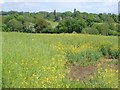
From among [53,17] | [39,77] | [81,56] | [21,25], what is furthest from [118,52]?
[53,17]

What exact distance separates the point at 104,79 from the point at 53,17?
2543cm

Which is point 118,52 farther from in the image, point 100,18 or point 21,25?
point 100,18

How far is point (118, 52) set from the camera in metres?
13.1

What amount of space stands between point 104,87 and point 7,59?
214 cm

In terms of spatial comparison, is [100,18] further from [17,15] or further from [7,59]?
A: [7,59]

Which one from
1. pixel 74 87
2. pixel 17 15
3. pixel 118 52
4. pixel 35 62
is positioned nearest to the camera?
pixel 74 87

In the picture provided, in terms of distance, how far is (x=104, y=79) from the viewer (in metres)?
6.09

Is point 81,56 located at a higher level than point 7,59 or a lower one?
lower

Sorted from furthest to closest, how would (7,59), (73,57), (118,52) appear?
1. (118,52)
2. (73,57)
3. (7,59)

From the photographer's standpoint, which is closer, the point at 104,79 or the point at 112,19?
the point at 104,79

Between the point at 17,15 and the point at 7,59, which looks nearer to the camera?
the point at 7,59

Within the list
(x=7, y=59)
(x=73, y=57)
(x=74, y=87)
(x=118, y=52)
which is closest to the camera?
(x=74, y=87)

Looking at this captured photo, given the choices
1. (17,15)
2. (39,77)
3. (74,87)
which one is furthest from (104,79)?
(17,15)

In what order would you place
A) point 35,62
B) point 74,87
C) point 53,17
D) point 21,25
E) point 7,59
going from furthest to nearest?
point 53,17 < point 21,25 < point 35,62 < point 7,59 < point 74,87
